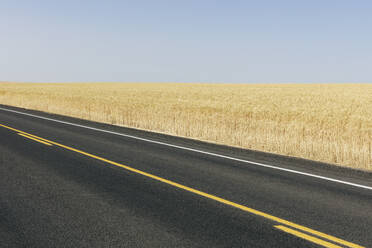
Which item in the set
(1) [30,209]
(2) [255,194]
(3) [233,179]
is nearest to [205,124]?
(3) [233,179]

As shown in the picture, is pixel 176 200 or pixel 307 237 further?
pixel 176 200

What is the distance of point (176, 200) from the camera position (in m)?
5.79

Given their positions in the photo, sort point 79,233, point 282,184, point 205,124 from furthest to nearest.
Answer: point 205,124
point 282,184
point 79,233

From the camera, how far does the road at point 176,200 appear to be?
441 centimetres

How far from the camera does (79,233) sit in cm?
448

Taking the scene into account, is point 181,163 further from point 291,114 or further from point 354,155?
point 291,114

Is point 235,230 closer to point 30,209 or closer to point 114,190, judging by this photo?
point 114,190

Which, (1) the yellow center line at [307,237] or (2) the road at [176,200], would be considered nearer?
(1) the yellow center line at [307,237]

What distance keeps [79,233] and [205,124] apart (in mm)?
10818

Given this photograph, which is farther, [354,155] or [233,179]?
[354,155]

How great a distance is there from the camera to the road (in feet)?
14.5

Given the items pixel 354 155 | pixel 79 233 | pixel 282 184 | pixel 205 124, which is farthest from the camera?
pixel 205 124

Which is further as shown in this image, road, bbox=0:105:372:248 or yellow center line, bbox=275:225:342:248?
road, bbox=0:105:372:248

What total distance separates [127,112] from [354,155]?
13.2 meters
